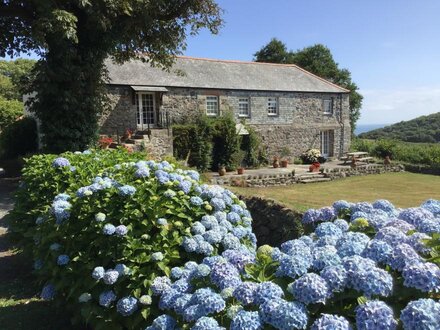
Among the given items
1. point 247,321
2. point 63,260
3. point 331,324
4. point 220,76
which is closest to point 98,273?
point 63,260

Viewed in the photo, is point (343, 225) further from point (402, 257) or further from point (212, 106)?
point (212, 106)

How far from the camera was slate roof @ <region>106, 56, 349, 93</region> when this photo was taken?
22.0m

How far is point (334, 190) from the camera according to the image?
18.1 meters

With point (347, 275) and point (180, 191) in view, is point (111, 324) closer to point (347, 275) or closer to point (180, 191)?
point (180, 191)

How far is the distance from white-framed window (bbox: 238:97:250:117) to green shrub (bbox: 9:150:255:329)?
2104 centimetres

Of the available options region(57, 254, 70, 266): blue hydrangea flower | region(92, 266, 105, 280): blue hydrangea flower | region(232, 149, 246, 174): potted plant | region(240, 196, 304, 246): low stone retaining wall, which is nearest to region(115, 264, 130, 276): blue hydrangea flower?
region(92, 266, 105, 280): blue hydrangea flower

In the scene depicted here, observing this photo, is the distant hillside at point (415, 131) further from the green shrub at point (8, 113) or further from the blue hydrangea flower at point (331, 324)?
the blue hydrangea flower at point (331, 324)

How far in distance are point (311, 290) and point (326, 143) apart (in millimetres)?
30100

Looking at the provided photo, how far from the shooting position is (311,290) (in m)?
1.91

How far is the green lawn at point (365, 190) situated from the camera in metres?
15.1

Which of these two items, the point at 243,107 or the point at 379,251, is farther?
the point at 243,107

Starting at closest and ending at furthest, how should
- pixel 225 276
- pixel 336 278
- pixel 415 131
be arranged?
pixel 336 278
pixel 225 276
pixel 415 131

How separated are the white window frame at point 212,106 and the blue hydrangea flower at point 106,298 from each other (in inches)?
831

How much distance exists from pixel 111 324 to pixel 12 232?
4160 millimetres
